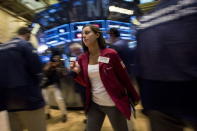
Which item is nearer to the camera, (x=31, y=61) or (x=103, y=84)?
(x=103, y=84)

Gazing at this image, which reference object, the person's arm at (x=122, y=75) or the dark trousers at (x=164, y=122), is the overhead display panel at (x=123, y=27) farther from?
the dark trousers at (x=164, y=122)

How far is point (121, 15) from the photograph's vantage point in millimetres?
10406

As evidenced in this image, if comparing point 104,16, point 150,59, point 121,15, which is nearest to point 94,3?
point 104,16

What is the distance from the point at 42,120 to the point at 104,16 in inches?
287

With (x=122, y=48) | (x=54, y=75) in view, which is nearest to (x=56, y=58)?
(x=54, y=75)

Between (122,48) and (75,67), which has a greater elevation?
(122,48)

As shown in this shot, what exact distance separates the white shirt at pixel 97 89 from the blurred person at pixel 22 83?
58 cm

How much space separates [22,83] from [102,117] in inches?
32.9

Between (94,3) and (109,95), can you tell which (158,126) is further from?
(94,3)

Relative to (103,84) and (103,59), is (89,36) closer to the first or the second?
(103,59)

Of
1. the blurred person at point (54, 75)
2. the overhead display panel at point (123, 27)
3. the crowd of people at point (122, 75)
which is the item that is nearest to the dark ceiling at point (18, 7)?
the overhead display panel at point (123, 27)

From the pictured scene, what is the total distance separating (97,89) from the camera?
2279mm

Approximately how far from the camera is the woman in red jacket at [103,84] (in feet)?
7.22

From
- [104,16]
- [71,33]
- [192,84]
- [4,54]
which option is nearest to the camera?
→ [192,84]
